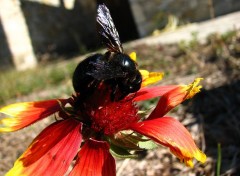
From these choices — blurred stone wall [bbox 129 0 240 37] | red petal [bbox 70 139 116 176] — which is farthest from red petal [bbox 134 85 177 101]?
blurred stone wall [bbox 129 0 240 37]

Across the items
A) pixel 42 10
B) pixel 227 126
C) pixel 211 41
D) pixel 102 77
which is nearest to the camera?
pixel 102 77

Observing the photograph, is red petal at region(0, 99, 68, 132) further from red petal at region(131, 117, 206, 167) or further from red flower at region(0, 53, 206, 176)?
red petal at region(131, 117, 206, 167)

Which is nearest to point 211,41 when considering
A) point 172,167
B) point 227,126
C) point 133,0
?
point 227,126

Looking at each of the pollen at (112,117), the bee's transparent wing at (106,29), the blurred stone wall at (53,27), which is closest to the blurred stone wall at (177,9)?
the blurred stone wall at (53,27)

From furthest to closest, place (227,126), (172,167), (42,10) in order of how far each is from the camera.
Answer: (42,10) → (227,126) → (172,167)

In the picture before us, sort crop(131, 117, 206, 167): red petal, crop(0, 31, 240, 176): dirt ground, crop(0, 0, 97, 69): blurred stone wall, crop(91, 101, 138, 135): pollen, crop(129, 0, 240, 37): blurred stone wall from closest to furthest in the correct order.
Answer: crop(131, 117, 206, 167): red petal → crop(91, 101, 138, 135): pollen → crop(0, 31, 240, 176): dirt ground → crop(129, 0, 240, 37): blurred stone wall → crop(0, 0, 97, 69): blurred stone wall

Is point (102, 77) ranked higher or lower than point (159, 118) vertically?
higher

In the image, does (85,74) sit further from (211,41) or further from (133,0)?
(133,0)

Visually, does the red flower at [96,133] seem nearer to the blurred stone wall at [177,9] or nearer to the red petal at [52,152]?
the red petal at [52,152]
